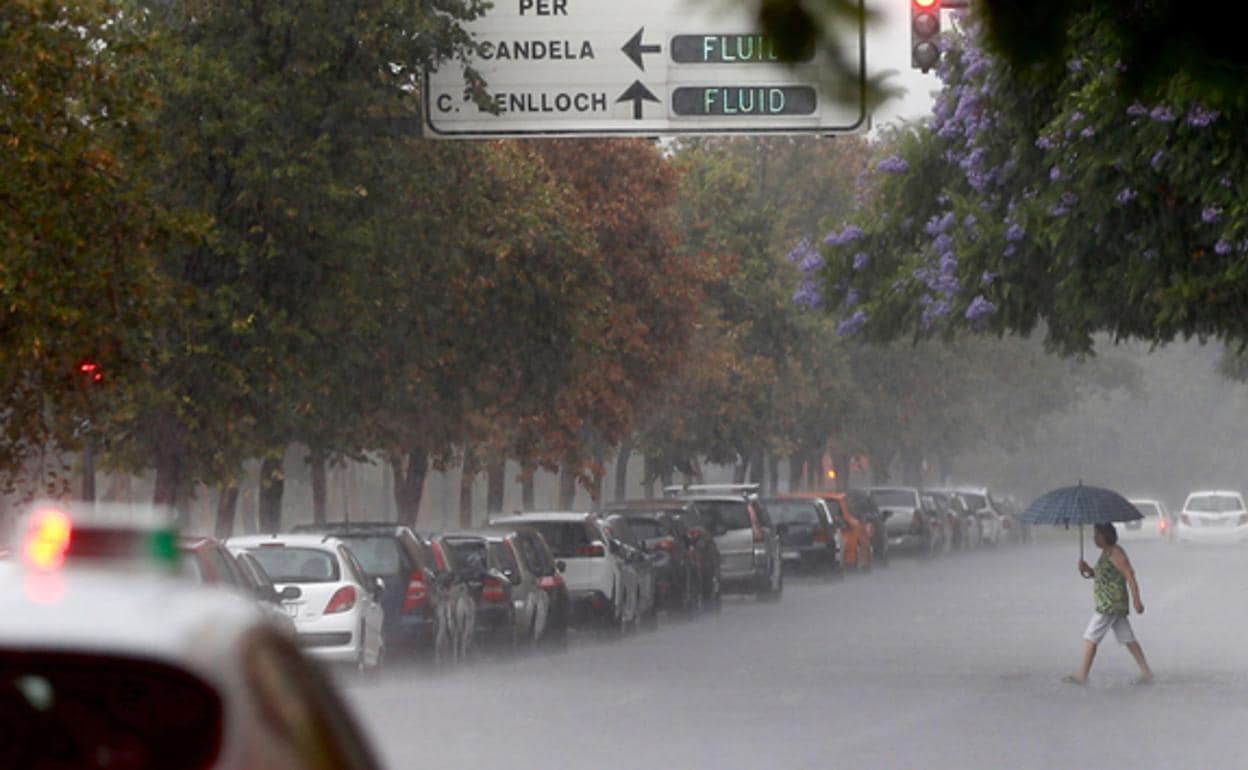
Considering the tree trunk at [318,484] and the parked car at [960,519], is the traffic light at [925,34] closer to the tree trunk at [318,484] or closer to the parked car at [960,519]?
the tree trunk at [318,484]

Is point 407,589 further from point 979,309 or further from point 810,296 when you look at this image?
point 810,296

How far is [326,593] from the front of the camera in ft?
81.6

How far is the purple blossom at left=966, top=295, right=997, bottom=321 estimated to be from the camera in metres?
27.5

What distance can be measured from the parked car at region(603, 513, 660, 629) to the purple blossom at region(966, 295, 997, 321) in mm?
9077

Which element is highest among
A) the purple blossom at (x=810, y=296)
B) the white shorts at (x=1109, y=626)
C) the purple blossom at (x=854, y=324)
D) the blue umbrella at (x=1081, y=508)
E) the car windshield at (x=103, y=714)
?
the purple blossom at (x=810, y=296)

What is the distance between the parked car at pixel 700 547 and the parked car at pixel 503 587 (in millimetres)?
8868

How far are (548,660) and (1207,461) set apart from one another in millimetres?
131335

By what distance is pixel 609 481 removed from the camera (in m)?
114

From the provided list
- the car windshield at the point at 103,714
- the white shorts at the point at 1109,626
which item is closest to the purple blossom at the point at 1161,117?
the white shorts at the point at 1109,626

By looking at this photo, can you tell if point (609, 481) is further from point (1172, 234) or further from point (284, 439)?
point (1172, 234)

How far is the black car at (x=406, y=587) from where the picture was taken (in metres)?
26.8

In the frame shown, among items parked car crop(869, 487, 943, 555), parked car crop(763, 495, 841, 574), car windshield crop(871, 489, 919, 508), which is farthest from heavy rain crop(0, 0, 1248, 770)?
car windshield crop(871, 489, 919, 508)

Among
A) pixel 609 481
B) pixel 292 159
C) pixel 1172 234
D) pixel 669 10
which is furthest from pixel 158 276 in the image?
pixel 609 481

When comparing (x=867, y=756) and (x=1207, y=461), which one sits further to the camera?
(x=1207, y=461)
